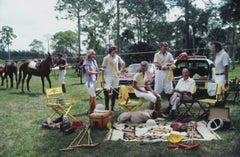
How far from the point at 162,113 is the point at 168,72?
1.27 metres

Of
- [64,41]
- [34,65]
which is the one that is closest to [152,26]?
[34,65]

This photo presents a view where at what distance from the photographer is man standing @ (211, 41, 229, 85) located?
910 centimetres

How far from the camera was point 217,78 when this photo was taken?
9500 millimetres

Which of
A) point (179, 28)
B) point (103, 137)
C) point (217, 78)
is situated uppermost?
point (179, 28)

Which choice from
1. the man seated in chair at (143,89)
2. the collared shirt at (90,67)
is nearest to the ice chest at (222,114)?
the man seated in chair at (143,89)

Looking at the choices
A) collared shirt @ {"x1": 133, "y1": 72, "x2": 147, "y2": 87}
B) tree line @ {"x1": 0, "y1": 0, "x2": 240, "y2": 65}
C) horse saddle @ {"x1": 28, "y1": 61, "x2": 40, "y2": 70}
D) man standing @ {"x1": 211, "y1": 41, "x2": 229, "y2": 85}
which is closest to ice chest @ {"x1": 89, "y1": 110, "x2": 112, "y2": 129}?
collared shirt @ {"x1": 133, "y1": 72, "x2": 147, "y2": 87}

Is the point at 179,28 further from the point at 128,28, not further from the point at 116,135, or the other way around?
the point at 116,135

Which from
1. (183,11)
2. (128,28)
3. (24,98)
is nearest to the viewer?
(24,98)

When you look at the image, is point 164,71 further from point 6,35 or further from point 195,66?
point 6,35

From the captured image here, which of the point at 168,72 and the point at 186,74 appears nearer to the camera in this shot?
the point at 186,74

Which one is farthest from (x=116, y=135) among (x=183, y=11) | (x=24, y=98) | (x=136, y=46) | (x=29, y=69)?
(x=183, y=11)

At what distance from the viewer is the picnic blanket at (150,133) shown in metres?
6.73

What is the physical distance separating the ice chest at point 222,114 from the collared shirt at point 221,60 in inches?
63.4

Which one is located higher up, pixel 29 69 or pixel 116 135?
pixel 29 69
